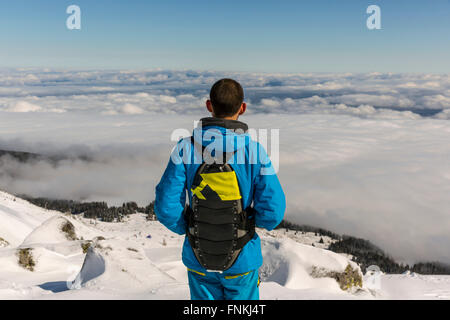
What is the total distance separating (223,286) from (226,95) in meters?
2.82

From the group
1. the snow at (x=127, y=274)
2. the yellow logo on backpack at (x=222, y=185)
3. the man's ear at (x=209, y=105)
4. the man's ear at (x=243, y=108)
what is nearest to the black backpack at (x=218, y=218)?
the yellow logo on backpack at (x=222, y=185)

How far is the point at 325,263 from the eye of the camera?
19.9m

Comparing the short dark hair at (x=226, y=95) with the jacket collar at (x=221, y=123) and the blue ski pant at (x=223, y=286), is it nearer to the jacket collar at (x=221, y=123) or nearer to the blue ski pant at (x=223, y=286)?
the jacket collar at (x=221, y=123)

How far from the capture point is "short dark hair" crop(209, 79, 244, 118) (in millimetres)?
3988

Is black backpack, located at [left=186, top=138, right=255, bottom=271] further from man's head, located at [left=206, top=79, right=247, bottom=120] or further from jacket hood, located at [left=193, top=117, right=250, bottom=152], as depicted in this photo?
man's head, located at [left=206, top=79, right=247, bottom=120]

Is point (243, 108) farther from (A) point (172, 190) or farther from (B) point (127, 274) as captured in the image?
(B) point (127, 274)

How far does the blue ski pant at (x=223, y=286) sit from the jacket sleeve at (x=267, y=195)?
3.12 feet

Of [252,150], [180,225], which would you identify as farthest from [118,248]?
[252,150]

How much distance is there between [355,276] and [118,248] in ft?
49.1

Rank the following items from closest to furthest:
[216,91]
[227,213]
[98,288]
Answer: [216,91]
[227,213]
[98,288]

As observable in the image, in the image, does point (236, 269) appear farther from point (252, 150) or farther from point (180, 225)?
point (252, 150)

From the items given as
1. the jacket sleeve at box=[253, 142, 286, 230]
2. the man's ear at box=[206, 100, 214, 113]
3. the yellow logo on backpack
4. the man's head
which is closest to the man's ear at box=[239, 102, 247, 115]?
the man's head

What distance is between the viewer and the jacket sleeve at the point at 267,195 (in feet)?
13.6
